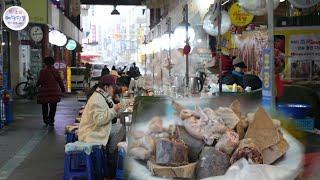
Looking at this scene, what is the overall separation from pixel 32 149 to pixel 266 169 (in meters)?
8.68

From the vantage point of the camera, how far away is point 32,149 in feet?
35.7

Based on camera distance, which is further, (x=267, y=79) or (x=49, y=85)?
(x=49, y=85)

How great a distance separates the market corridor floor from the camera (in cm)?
857

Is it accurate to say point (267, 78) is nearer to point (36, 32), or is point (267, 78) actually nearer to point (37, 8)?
point (37, 8)

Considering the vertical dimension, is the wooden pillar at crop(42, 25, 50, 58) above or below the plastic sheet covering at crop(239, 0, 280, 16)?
above

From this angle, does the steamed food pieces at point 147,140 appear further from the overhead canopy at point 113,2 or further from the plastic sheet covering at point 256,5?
the overhead canopy at point 113,2

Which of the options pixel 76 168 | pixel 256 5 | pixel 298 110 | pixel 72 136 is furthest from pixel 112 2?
pixel 298 110

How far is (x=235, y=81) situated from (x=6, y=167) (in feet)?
15.0

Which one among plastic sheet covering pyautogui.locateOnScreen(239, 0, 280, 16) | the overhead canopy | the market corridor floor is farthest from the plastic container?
the overhead canopy

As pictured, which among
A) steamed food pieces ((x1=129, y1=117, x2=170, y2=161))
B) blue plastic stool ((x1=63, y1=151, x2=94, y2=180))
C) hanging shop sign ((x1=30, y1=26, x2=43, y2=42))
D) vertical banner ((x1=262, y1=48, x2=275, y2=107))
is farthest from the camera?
hanging shop sign ((x1=30, y1=26, x2=43, y2=42))

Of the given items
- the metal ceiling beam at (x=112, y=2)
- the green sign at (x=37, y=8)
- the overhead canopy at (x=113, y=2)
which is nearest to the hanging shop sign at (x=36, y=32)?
the green sign at (x=37, y=8)

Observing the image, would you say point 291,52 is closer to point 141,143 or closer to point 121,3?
point 141,143

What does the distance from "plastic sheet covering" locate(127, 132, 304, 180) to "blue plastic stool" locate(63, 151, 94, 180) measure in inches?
155

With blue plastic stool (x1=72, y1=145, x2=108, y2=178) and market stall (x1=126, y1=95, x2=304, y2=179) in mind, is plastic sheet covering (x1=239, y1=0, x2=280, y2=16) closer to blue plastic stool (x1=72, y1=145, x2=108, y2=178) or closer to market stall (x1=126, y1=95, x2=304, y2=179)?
blue plastic stool (x1=72, y1=145, x2=108, y2=178)
